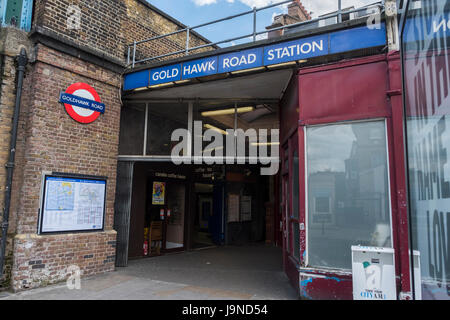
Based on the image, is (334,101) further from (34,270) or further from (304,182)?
(34,270)

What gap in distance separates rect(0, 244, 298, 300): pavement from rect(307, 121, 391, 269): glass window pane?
1.27 m

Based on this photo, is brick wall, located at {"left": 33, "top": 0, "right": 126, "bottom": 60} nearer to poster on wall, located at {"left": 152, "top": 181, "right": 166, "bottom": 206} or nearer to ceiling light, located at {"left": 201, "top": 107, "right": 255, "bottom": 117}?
ceiling light, located at {"left": 201, "top": 107, "right": 255, "bottom": 117}

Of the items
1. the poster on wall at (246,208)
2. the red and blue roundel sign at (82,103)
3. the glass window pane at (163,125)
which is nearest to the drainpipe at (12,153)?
the red and blue roundel sign at (82,103)

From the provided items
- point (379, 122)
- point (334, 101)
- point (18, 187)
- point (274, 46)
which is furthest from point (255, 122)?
point (18, 187)

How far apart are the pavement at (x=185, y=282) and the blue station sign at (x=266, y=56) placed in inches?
175

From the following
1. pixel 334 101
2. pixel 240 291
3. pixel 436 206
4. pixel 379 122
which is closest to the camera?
pixel 436 206

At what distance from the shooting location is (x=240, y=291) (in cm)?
616

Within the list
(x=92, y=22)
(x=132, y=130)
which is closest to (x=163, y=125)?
(x=132, y=130)

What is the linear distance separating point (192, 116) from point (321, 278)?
17.4ft

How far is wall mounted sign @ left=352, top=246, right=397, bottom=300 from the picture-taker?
4531 millimetres

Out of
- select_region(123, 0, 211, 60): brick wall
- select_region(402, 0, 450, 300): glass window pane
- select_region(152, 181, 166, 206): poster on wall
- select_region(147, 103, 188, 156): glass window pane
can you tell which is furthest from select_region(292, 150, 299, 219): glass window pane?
select_region(123, 0, 211, 60): brick wall

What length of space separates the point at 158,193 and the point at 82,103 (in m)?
3.78

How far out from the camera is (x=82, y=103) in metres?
7.32

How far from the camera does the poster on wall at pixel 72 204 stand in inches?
257
